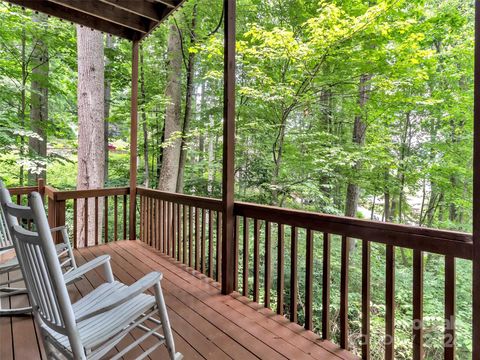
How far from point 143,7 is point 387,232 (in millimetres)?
3538

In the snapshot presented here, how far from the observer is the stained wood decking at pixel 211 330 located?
1896 millimetres

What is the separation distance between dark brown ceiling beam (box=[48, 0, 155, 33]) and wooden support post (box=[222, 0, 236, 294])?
1.75 m

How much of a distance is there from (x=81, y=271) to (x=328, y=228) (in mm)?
1557

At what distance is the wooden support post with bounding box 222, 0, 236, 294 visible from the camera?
2.65 meters

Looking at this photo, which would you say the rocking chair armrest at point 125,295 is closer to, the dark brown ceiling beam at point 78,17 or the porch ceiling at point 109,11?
the porch ceiling at point 109,11

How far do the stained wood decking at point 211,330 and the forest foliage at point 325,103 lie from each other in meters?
3.35

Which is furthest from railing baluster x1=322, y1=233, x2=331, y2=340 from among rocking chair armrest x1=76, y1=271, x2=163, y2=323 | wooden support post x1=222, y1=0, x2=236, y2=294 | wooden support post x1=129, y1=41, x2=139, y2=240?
wooden support post x1=129, y1=41, x2=139, y2=240

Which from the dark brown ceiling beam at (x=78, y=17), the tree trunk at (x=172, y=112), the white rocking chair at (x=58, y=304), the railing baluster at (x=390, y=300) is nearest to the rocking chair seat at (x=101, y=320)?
the white rocking chair at (x=58, y=304)

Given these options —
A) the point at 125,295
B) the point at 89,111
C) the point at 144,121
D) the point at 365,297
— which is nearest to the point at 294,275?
the point at 365,297

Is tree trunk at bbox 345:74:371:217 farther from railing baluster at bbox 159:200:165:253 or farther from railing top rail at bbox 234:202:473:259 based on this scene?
railing top rail at bbox 234:202:473:259

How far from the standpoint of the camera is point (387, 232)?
1.72 m

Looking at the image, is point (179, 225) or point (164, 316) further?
point (179, 225)

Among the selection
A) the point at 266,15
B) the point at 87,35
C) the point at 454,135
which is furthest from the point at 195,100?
the point at 454,135

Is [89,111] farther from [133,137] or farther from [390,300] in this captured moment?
[390,300]
